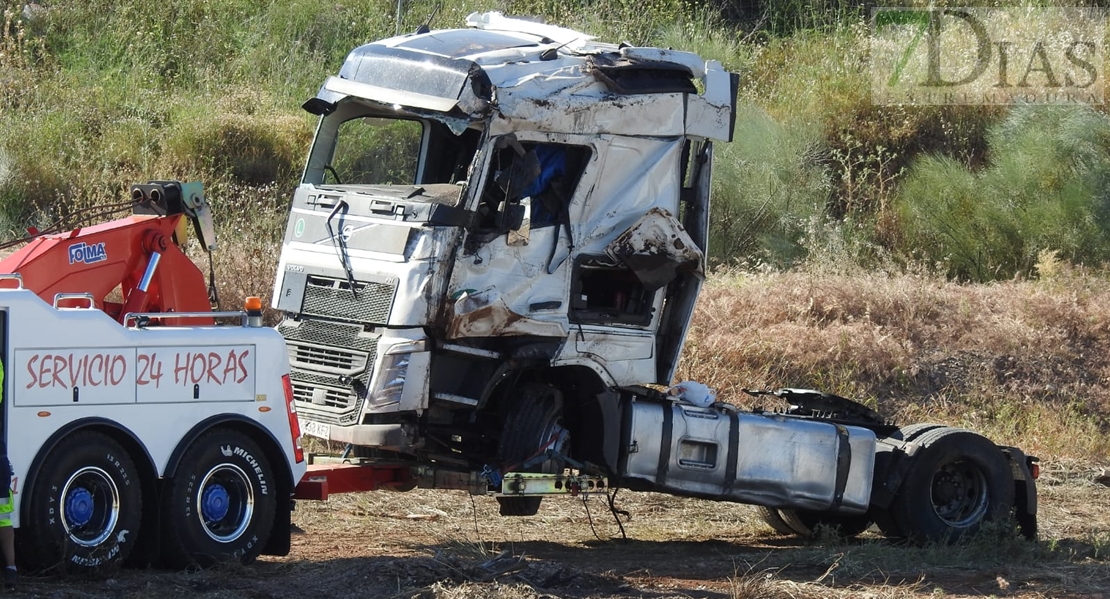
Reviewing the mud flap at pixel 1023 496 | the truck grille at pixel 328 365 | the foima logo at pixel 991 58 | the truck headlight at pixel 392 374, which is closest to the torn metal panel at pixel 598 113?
the truck headlight at pixel 392 374

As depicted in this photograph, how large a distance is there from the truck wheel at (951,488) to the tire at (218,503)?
5030 millimetres

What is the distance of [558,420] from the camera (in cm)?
1034

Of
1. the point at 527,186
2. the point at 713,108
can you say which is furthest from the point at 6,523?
the point at 713,108

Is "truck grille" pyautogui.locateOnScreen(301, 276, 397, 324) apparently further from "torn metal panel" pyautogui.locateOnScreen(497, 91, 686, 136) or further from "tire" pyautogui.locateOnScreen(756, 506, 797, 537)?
"tire" pyautogui.locateOnScreen(756, 506, 797, 537)

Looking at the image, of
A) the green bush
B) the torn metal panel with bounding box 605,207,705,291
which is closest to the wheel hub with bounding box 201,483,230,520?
the torn metal panel with bounding box 605,207,705,291

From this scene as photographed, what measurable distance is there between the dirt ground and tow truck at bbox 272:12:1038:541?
0.53m

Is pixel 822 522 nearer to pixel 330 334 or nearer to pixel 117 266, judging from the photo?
pixel 330 334

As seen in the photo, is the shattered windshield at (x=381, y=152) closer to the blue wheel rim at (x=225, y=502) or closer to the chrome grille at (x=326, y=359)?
the chrome grille at (x=326, y=359)

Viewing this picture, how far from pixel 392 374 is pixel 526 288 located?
3.75 feet

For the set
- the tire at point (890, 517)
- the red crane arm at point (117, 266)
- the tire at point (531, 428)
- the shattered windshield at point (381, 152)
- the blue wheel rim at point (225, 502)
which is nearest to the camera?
the blue wheel rim at point (225, 502)

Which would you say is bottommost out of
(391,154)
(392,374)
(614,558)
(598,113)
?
(614,558)

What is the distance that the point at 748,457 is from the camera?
10.8 meters

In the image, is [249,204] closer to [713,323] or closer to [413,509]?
[713,323]

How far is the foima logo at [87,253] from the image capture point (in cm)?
914
